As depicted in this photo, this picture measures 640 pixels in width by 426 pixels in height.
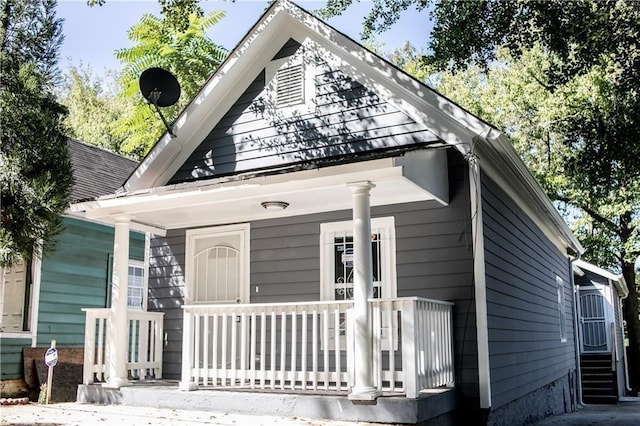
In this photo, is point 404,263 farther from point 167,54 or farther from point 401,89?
point 167,54

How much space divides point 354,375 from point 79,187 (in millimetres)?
7805

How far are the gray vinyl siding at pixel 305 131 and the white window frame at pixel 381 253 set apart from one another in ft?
3.11

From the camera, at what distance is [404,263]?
26.0 feet

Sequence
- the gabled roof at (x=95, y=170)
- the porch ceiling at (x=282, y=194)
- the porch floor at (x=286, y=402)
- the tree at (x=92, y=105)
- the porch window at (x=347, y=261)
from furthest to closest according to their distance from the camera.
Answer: the tree at (x=92, y=105) → the gabled roof at (x=95, y=170) → the porch window at (x=347, y=261) → the porch ceiling at (x=282, y=194) → the porch floor at (x=286, y=402)

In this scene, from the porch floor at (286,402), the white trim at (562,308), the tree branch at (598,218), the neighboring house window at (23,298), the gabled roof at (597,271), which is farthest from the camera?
the tree branch at (598,218)

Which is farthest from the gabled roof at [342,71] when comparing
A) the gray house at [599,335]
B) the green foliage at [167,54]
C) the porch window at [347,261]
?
the gray house at [599,335]

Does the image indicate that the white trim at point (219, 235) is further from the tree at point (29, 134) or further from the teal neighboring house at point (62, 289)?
the tree at point (29, 134)

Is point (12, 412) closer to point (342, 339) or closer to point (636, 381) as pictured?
point (342, 339)

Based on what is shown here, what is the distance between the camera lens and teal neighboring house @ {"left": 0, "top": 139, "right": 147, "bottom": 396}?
1025cm

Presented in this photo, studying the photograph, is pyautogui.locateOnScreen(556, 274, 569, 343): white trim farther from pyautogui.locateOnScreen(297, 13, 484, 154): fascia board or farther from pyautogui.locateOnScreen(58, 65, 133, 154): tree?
pyautogui.locateOnScreen(58, 65, 133, 154): tree

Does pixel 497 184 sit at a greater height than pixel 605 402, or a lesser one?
greater

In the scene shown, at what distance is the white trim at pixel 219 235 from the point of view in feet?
29.8

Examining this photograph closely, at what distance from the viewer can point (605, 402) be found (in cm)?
1691

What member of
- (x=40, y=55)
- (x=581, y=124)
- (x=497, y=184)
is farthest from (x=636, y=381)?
(x=40, y=55)
